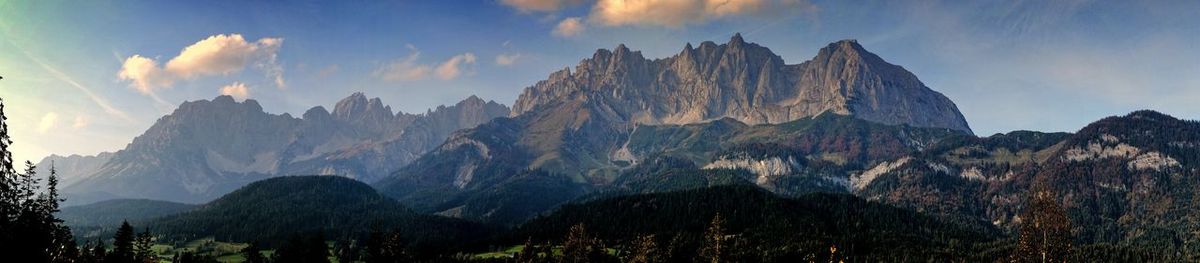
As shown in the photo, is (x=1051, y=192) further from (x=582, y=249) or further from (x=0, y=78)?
(x=0, y=78)

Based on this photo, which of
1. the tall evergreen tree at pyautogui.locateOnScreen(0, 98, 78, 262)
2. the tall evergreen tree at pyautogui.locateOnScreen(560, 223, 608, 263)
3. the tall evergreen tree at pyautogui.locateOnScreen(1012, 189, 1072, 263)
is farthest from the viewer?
the tall evergreen tree at pyautogui.locateOnScreen(560, 223, 608, 263)

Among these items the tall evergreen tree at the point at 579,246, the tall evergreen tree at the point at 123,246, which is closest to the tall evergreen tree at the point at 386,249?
the tall evergreen tree at the point at 579,246

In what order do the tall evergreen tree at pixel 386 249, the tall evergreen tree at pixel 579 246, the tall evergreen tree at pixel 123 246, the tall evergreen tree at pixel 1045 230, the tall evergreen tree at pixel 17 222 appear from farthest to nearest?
the tall evergreen tree at pixel 123 246, the tall evergreen tree at pixel 386 249, the tall evergreen tree at pixel 579 246, the tall evergreen tree at pixel 1045 230, the tall evergreen tree at pixel 17 222

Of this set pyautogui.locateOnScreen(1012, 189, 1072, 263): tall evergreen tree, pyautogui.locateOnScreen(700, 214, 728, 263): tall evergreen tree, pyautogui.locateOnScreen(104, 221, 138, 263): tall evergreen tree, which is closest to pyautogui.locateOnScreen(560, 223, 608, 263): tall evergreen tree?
pyautogui.locateOnScreen(700, 214, 728, 263): tall evergreen tree

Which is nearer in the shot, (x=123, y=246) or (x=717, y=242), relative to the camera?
(x=717, y=242)

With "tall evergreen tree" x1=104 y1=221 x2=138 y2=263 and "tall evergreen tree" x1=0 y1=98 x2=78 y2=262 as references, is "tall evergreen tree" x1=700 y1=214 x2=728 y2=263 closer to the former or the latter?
"tall evergreen tree" x1=0 y1=98 x2=78 y2=262

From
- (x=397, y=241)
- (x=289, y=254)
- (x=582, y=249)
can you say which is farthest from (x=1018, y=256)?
(x=289, y=254)

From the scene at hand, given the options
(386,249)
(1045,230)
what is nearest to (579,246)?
(386,249)

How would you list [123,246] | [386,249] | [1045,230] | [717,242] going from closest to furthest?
[1045,230]
[717,242]
[386,249]
[123,246]

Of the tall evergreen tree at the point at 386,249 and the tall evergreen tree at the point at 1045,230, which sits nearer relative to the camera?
the tall evergreen tree at the point at 1045,230

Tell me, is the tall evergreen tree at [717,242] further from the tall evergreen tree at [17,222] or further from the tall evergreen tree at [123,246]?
the tall evergreen tree at [123,246]

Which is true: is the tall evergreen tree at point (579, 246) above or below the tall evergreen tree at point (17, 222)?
below

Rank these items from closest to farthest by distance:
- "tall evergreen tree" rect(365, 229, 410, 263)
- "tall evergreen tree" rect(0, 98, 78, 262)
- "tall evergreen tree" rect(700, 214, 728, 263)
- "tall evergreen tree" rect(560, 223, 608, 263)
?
1. "tall evergreen tree" rect(0, 98, 78, 262)
2. "tall evergreen tree" rect(700, 214, 728, 263)
3. "tall evergreen tree" rect(560, 223, 608, 263)
4. "tall evergreen tree" rect(365, 229, 410, 263)

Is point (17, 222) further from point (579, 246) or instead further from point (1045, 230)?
→ point (1045, 230)
